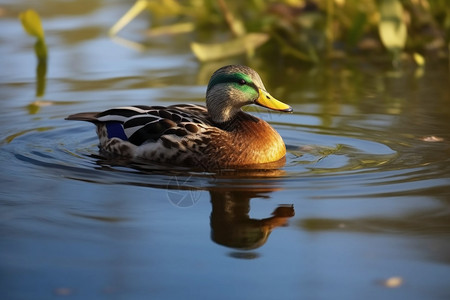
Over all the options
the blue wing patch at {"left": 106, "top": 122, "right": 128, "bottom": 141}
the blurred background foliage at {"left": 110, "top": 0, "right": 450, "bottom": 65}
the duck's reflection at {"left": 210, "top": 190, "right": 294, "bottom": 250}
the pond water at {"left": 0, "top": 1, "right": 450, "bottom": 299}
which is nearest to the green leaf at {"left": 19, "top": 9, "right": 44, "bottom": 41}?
the pond water at {"left": 0, "top": 1, "right": 450, "bottom": 299}

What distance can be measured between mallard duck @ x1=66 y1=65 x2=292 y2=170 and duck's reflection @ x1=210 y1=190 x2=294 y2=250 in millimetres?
957

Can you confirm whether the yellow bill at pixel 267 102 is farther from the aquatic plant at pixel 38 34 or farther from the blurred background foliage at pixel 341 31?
the blurred background foliage at pixel 341 31

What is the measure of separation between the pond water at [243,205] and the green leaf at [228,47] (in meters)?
0.84

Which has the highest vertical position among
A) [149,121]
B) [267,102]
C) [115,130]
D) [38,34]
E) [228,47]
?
[228,47]

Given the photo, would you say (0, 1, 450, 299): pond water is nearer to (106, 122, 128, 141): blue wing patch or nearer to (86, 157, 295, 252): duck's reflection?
(86, 157, 295, 252): duck's reflection

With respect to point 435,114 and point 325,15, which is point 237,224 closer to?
point 435,114

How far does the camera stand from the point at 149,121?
300 inches

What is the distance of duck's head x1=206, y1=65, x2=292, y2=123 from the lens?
7520mm

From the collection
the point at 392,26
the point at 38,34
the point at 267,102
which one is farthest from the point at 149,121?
the point at 392,26

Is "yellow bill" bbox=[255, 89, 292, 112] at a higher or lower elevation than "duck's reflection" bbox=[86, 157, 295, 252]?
higher

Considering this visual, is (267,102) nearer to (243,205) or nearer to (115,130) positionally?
(115,130)

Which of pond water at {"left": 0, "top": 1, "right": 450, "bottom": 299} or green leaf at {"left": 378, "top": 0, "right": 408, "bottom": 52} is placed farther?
green leaf at {"left": 378, "top": 0, "right": 408, "bottom": 52}

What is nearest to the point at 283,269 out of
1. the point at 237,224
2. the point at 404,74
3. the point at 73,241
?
the point at 237,224

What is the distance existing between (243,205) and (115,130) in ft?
7.02
